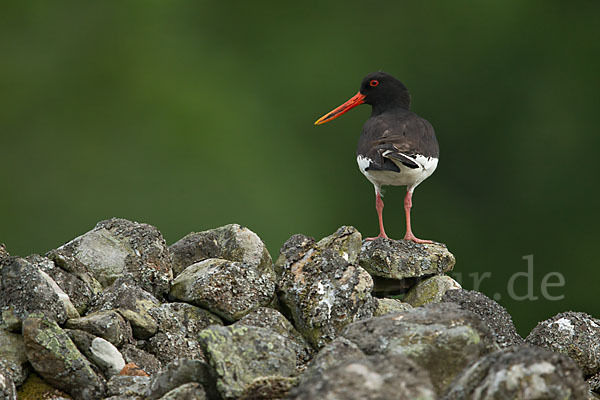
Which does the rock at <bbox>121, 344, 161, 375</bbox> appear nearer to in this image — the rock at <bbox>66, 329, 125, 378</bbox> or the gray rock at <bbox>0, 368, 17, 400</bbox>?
the rock at <bbox>66, 329, 125, 378</bbox>

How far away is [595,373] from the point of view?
335cm

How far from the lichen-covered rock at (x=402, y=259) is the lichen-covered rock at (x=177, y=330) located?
3.14ft

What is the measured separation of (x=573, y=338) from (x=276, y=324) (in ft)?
4.43

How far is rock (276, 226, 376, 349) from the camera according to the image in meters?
3.00

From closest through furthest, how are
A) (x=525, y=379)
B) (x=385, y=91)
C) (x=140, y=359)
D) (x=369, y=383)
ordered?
1. (x=369, y=383)
2. (x=525, y=379)
3. (x=140, y=359)
4. (x=385, y=91)

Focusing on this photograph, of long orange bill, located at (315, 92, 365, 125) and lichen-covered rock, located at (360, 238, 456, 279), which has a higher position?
long orange bill, located at (315, 92, 365, 125)

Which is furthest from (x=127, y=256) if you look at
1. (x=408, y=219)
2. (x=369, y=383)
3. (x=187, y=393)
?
(x=369, y=383)

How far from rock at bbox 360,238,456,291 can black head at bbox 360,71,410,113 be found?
1361 mm

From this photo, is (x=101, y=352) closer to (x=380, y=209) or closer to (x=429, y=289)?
(x=429, y=289)

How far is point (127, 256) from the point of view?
136 inches

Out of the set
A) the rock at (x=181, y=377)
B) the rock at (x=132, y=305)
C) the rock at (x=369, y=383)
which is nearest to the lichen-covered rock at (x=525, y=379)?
the rock at (x=369, y=383)

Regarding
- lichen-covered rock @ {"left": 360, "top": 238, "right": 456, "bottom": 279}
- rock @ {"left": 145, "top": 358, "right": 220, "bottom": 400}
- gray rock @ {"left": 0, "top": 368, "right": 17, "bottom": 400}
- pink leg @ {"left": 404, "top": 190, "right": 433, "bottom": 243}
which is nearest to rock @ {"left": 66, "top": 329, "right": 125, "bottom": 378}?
gray rock @ {"left": 0, "top": 368, "right": 17, "bottom": 400}

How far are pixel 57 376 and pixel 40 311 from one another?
0.90 feet

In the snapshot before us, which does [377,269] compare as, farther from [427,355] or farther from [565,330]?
[427,355]
